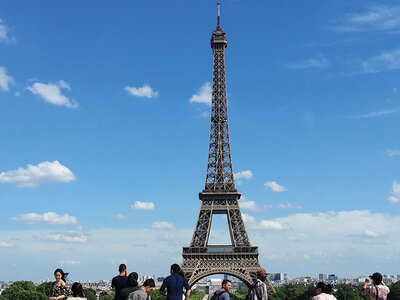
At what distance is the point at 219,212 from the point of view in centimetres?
8269

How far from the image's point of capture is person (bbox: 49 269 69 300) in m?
13.1

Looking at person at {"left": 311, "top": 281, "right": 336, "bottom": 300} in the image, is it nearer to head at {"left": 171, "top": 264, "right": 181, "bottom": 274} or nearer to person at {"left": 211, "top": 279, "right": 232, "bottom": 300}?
person at {"left": 211, "top": 279, "right": 232, "bottom": 300}

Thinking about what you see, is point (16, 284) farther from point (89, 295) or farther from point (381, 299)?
point (381, 299)

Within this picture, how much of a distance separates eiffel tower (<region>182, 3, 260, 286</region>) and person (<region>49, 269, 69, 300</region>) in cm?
6263

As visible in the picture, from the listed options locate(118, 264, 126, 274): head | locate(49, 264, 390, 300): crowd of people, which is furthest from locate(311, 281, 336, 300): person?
locate(118, 264, 126, 274): head

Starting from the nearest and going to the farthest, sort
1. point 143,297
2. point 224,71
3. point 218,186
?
point 143,297
point 218,186
point 224,71

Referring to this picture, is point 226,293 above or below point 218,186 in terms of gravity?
below

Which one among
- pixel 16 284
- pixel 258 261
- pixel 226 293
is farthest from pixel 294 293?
pixel 226 293

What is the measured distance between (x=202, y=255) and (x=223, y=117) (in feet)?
81.5

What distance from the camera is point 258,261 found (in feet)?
257

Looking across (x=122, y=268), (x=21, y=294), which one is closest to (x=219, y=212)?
(x=21, y=294)

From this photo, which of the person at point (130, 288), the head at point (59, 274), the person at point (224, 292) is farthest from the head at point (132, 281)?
the person at point (224, 292)

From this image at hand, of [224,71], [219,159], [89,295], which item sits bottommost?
[89,295]

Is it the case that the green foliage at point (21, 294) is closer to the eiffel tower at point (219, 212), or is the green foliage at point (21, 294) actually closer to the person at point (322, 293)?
the eiffel tower at point (219, 212)
